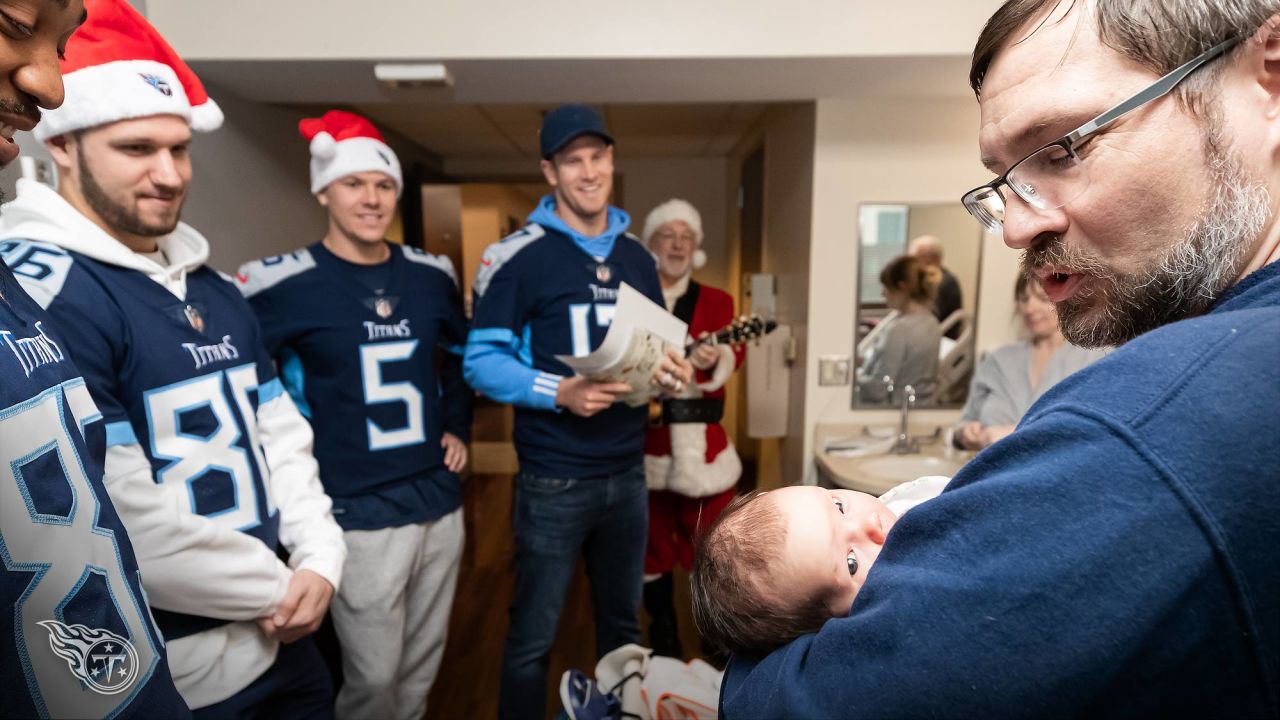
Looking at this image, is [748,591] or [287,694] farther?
[287,694]

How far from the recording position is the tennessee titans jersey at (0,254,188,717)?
57 centimetres

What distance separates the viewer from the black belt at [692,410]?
2715 mm

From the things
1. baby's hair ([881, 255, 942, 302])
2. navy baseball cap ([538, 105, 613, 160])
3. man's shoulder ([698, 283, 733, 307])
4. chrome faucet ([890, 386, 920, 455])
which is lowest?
chrome faucet ([890, 386, 920, 455])

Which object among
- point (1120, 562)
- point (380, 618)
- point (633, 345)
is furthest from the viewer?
point (380, 618)

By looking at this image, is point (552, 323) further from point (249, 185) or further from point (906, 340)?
point (906, 340)

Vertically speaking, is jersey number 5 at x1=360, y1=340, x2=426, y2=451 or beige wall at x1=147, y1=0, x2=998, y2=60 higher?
beige wall at x1=147, y1=0, x2=998, y2=60

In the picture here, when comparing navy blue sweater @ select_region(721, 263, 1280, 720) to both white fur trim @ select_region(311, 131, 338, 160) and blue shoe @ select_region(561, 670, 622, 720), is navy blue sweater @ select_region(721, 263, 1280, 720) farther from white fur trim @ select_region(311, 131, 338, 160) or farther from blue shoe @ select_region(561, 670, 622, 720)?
white fur trim @ select_region(311, 131, 338, 160)

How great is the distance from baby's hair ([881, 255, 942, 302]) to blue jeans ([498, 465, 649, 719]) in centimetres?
160

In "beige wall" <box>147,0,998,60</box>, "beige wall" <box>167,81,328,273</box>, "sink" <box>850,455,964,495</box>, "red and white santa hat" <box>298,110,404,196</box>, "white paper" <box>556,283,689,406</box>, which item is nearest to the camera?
"white paper" <box>556,283,689,406</box>

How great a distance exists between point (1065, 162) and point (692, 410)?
→ 2.17 meters

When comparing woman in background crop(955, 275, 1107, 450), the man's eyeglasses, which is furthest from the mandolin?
the man's eyeglasses

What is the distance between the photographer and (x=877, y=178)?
2.76m

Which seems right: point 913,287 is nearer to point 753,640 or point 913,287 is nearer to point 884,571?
point 753,640

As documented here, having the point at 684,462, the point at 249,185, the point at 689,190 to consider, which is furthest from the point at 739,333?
the point at 689,190
